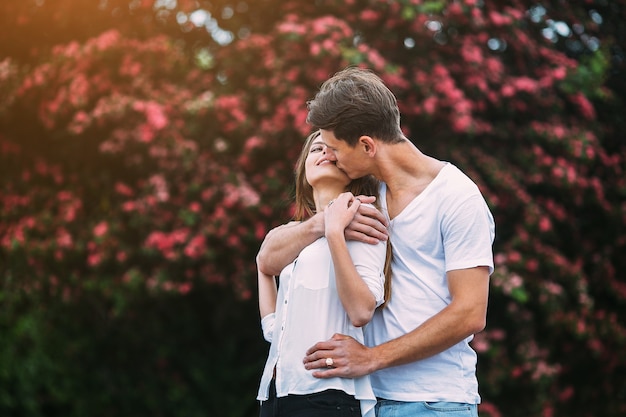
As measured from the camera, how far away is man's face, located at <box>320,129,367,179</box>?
262 centimetres

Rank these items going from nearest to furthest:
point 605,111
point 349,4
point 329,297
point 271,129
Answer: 1. point 329,297
2. point 271,129
3. point 349,4
4. point 605,111

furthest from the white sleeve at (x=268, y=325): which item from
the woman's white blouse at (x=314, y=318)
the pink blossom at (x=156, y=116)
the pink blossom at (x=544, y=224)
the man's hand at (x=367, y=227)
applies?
the pink blossom at (x=544, y=224)

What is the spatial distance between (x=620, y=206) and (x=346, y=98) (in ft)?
15.5

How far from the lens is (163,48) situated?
21.4 feet

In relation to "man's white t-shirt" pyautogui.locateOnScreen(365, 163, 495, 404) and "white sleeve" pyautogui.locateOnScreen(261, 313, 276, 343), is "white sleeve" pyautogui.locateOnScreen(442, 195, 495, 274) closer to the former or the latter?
"man's white t-shirt" pyautogui.locateOnScreen(365, 163, 495, 404)

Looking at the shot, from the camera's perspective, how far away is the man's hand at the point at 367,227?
2521 millimetres

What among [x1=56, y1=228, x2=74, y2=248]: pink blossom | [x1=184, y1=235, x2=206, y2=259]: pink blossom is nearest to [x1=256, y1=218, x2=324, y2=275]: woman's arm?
[x1=184, y1=235, x2=206, y2=259]: pink blossom

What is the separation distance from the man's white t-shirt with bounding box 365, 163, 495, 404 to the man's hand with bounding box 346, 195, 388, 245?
0.08 metres

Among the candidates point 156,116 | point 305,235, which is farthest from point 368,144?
point 156,116

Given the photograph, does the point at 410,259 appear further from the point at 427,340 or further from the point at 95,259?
the point at 95,259

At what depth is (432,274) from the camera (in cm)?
256

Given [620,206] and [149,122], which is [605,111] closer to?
[620,206]

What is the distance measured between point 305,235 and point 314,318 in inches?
11.2

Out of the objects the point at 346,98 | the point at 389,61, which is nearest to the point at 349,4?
the point at 389,61
